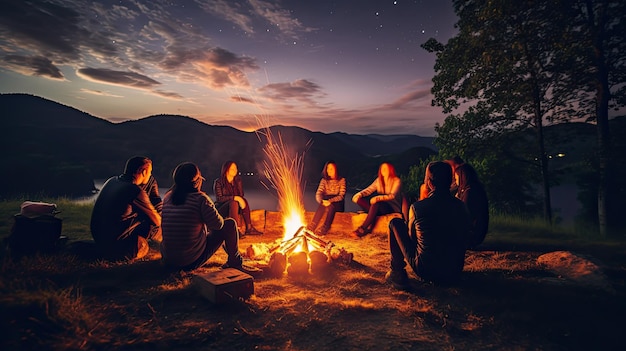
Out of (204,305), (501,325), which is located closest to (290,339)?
(204,305)

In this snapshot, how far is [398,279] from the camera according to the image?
5277 millimetres

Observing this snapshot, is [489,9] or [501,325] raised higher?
[489,9]

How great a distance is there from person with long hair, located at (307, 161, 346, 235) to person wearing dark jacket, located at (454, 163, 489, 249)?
Result: 13.7 feet

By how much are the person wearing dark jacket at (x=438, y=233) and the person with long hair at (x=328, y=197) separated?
16.3 ft

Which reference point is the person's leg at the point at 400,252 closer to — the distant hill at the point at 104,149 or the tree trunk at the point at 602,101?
the tree trunk at the point at 602,101

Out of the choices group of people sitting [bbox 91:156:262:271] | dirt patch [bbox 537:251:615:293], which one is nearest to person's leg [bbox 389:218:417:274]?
dirt patch [bbox 537:251:615:293]

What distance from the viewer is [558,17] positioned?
10.2 m

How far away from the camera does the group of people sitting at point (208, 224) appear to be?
15.8 feet

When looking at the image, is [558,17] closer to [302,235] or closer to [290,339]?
[302,235]

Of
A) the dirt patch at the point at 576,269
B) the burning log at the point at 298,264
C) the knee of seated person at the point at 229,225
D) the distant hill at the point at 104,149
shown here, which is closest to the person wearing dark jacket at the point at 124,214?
the knee of seated person at the point at 229,225

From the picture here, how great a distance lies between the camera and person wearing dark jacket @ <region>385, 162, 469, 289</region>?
4.73 m

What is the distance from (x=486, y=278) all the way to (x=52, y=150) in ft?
461

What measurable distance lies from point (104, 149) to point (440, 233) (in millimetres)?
138074

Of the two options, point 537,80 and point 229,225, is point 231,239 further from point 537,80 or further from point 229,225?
point 537,80
